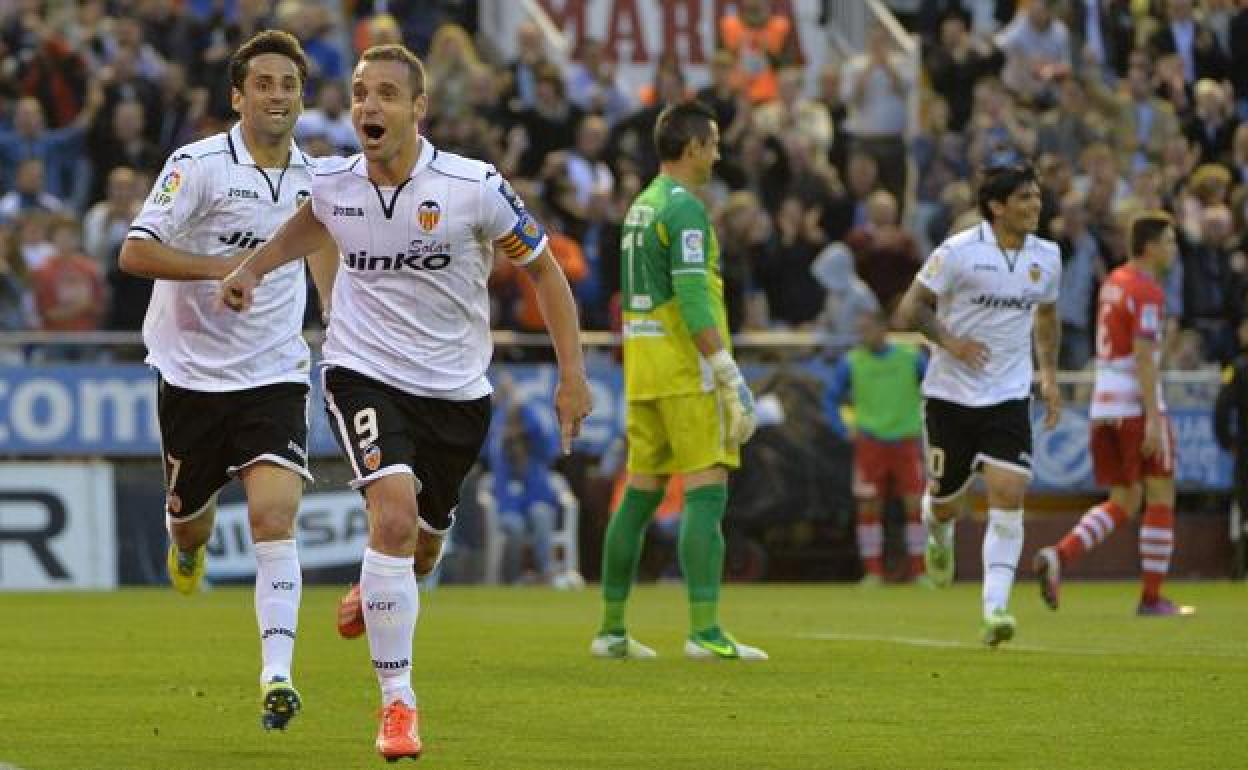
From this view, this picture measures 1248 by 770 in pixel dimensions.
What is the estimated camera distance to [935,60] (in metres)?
30.8

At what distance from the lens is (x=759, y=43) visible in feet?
103

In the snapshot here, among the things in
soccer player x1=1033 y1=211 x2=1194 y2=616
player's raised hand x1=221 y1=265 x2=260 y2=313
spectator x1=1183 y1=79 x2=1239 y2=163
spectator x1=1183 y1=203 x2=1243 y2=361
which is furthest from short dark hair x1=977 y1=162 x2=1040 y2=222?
spectator x1=1183 y1=79 x2=1239 y2=163

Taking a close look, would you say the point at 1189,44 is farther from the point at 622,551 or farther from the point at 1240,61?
the point at 622,551

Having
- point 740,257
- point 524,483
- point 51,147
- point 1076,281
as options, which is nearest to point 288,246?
point 524,483

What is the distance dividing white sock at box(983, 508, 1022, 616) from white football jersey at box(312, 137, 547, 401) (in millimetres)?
5552

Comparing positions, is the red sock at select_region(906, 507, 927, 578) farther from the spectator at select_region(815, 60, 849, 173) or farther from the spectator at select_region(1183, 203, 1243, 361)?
the spectator at select_region(815, 60, 849, 173)

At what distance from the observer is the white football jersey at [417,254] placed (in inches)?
392

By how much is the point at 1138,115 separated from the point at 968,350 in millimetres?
16424

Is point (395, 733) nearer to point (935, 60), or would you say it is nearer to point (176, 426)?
point (176, 426)

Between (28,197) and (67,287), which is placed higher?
(28,197)

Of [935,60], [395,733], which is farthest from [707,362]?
[935,60]

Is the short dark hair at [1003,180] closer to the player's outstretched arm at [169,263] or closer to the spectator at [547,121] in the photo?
the player's outstretched arm at [169,263]

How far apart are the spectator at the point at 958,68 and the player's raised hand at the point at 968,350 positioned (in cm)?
1504

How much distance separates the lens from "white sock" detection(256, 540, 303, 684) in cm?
1030
